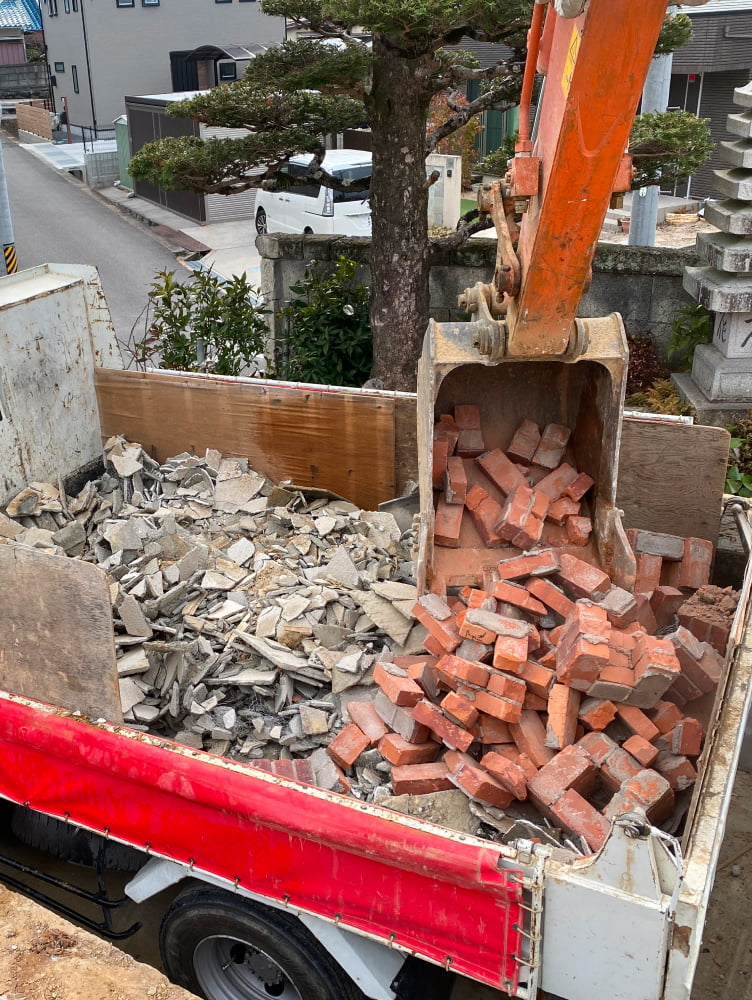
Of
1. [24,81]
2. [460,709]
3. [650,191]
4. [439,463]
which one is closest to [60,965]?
[460,709]

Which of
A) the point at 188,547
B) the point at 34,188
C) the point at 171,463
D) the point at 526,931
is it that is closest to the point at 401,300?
the point at 171,463

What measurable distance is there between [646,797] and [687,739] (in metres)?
0.40

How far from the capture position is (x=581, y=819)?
10.8 ft

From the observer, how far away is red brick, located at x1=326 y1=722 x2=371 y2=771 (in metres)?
3.88

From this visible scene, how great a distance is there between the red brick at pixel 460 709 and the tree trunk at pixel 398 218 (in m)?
5.08

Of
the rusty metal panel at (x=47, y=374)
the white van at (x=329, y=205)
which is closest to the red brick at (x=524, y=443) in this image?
the rusty metal panel at (x=47, y=374)

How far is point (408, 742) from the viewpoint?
380 cm

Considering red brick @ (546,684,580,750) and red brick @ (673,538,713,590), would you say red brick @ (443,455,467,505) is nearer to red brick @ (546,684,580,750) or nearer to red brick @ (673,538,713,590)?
red brick @ (673,538,713,590)

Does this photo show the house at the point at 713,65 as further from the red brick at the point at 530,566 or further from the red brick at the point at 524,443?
the red brick at the point at 530,566

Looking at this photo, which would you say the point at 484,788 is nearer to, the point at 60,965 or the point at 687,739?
the point at 687,739

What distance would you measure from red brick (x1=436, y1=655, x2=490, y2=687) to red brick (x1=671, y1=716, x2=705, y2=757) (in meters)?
0.73

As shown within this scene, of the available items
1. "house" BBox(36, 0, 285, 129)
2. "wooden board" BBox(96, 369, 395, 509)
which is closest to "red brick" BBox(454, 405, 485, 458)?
"wooden board" BBox(96, 369, 395, 509)

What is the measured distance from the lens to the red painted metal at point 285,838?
2861 millimetres

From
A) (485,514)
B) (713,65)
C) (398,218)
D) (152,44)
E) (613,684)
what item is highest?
(152,44)
